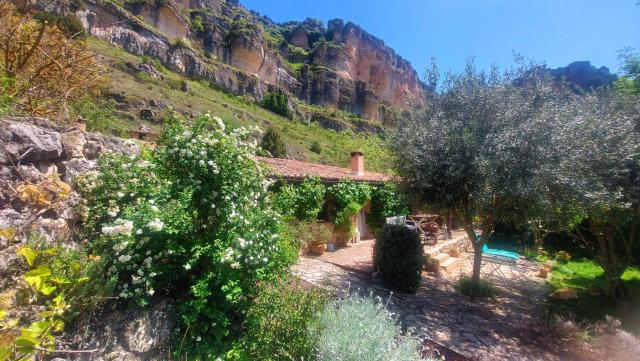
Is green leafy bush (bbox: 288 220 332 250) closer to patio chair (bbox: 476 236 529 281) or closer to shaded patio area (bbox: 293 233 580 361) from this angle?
shaded patio area (bbox: 293 233 580 361)

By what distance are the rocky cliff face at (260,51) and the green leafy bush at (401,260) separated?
26175mm

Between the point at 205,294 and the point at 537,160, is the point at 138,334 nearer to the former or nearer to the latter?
the point at 205,294

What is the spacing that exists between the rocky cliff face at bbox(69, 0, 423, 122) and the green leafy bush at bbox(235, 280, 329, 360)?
29.6 m

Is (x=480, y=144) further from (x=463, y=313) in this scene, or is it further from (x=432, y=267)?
(x=432, y=267)

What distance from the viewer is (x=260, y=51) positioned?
60438mm

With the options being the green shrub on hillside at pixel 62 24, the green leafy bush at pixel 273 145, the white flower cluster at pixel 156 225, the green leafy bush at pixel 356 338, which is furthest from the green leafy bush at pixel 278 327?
the green leafy bush at pixel 273 145

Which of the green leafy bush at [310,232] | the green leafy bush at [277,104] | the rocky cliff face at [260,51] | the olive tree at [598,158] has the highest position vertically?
the rocky cliff face at [260,51]

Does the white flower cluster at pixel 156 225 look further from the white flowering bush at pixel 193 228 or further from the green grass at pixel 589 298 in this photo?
the green grass at pixel 589 298

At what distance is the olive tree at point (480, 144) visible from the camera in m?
5.46

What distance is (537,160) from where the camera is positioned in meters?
5.36

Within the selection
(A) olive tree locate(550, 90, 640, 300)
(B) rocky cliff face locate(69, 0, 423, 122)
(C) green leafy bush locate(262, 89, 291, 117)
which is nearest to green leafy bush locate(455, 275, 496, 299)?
(A) olive tree locate(550, 90, 640, 300)

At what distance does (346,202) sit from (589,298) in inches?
282

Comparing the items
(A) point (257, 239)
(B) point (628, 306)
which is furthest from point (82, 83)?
(B) point (628, 306)

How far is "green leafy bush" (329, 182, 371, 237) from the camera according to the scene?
1004cm
